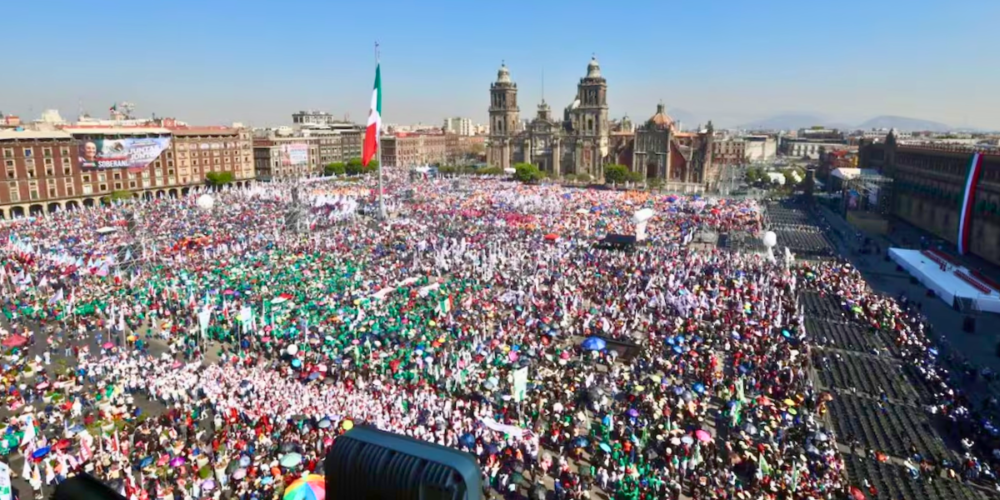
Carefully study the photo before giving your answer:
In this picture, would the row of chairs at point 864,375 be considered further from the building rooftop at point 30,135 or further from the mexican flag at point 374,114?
the building rooftop at point 30,135

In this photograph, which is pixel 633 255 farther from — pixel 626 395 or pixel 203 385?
pixel 203 385

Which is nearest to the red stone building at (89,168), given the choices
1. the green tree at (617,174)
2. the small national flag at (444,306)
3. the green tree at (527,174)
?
the green tree at (527,174)

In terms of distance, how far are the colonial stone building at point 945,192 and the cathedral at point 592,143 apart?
1220 inches

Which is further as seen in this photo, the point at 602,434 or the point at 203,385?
the point at 203,385

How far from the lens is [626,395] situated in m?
18.6

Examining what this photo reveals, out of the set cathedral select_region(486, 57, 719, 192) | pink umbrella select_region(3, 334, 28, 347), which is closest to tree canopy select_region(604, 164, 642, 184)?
cathedral select_region(486, 57, 719, 192)

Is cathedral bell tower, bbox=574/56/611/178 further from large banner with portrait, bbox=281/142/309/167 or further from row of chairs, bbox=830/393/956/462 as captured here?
row of chairs, bbox=830/393/956/462

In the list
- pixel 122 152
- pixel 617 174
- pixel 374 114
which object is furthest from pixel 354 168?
pixel 374 114

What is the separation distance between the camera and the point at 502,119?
115 metres

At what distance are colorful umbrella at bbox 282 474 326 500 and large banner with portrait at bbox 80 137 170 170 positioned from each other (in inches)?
2704

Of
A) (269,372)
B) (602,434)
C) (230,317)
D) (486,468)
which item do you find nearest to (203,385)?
(269,372)

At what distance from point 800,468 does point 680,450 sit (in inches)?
110

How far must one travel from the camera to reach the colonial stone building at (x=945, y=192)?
37.1 m

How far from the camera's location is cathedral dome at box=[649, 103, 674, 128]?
95250mm
